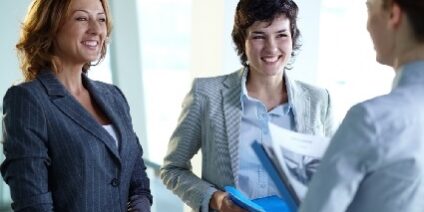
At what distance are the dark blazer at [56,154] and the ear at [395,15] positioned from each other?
35.5 inches

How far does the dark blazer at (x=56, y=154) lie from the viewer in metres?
1.34

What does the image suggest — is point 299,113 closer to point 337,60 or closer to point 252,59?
point 252,59

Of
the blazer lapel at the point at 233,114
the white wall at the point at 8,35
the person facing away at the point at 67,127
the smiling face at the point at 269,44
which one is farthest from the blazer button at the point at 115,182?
the white wall at the point at 8,35

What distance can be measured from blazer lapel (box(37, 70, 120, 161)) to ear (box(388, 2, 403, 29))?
0.90m

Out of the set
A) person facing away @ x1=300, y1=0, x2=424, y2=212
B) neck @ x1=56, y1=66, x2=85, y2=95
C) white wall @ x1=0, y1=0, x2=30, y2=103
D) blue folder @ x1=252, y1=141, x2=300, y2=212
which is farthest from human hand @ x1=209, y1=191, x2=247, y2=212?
white wall @ x1=0, y1=0, x2=30, y2=103

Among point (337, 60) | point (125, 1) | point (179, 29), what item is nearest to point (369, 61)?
point (337, 60)

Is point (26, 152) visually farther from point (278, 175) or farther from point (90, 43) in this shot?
point (278, 175)

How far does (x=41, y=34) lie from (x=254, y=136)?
724 millimetres

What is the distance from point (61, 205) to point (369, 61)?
1794mm

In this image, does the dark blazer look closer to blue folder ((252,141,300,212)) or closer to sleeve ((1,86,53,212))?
sleeve ((1,86,53,212))

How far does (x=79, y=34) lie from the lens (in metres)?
1.54

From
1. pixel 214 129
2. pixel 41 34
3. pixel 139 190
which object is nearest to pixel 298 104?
pixel 214 129

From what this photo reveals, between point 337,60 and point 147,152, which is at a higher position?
point 337,60

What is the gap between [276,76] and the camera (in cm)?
174
